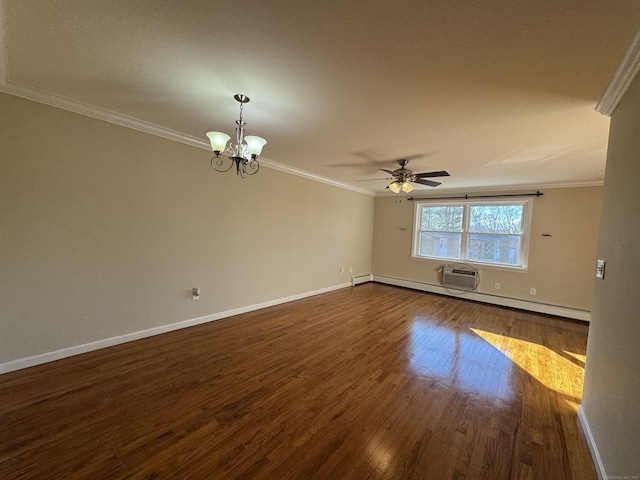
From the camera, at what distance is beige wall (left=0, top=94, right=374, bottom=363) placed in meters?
2.26

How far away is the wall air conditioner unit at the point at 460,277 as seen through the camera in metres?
5.43

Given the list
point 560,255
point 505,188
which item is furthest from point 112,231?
point 560,255

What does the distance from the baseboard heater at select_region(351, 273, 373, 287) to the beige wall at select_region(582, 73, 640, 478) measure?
4.53 metres

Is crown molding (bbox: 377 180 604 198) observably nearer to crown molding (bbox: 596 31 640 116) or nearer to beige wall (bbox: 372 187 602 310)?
beige wall (bbox: 372 187 602 310)

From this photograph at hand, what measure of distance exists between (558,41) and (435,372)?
2.60 m

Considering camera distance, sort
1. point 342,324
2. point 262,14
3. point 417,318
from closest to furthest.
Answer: point 262,14
point 342,324
point 417,318

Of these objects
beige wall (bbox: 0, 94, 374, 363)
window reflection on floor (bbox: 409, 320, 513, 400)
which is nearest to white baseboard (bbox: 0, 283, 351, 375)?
beige wall (bbox: 0, 94, 374, 363)

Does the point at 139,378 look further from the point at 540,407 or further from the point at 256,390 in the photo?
the point at 540,407

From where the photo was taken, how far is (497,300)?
17.1ft

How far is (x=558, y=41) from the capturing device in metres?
1.35

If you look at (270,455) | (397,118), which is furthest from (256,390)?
(397,118)

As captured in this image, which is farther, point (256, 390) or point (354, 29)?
point (256, 390)

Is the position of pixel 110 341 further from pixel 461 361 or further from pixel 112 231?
pixel 461 361

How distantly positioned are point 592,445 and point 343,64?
9.25ft
